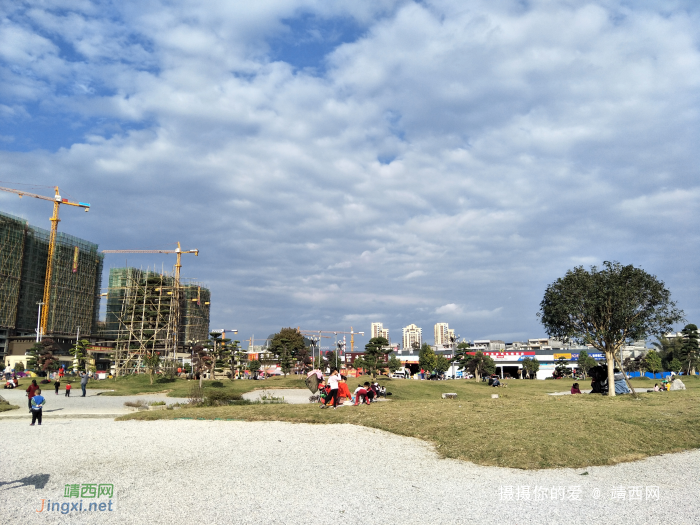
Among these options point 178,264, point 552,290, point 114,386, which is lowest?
point 114,386

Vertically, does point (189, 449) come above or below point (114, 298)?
below

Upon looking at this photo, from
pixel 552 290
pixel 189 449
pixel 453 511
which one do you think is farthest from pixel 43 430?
pixel 552 290

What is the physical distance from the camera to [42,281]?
98.0m

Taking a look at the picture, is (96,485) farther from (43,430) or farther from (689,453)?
(689,453)

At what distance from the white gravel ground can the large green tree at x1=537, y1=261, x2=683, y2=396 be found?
55.3ft

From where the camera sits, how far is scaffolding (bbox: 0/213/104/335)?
8862cm

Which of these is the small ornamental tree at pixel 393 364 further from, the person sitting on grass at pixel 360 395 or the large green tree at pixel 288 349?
the person sitting on grass at pixel 360 395

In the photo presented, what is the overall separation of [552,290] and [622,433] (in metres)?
18.2

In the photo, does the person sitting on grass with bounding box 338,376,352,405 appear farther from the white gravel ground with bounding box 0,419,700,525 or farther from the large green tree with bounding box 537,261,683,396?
the large green tree with bounding box 537,261,683,396

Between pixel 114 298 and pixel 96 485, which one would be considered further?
pixel 114 298

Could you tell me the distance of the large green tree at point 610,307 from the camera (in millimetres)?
26906

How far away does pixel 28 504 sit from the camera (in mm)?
7699

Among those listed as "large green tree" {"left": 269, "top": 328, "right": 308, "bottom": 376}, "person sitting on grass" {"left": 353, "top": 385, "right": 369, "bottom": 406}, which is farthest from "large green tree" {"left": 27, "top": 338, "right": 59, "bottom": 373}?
"person sitting on grass" {"left": 353, "top": 385, "right": 369, "bottom": 406}

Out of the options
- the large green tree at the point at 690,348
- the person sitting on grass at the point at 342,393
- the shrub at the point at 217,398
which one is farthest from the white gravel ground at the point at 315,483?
the large green tree at the point at 690,348
